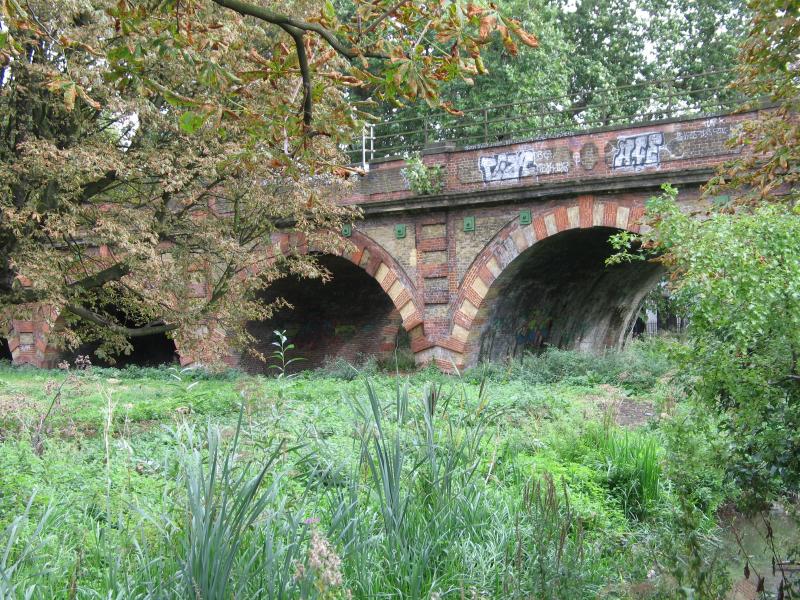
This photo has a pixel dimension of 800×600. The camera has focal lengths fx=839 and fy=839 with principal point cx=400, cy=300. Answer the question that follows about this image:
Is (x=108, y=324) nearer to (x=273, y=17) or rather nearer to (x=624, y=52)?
(x=273, y=17)

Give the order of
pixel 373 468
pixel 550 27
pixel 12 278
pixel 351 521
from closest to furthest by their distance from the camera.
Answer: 1. pixel 351 521
2. pixel 373 468
3. pixel 12 278
4. pixel 550 27

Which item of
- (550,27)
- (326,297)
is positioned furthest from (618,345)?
(550,27)

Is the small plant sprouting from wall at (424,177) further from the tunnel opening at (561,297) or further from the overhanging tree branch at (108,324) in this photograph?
the overhanging tree branch at (108,324)

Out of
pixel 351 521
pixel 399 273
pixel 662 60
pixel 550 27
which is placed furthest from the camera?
pixel 662 60

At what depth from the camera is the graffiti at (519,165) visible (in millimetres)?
14695

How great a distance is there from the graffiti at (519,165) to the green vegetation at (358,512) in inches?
318

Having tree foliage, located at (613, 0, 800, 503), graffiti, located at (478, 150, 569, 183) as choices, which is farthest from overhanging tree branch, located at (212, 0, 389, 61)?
graffiti, located at (478, 150, 569, 183)

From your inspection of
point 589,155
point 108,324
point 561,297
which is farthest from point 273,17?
point 561,297

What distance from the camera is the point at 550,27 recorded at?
76.6ft

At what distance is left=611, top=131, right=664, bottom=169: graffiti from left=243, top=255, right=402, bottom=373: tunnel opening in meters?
7.98

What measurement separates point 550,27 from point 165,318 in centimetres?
1616

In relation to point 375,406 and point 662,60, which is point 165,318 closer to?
point 375,406

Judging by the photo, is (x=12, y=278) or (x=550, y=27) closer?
(x=12, y=278)

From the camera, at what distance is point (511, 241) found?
15.1 meters
